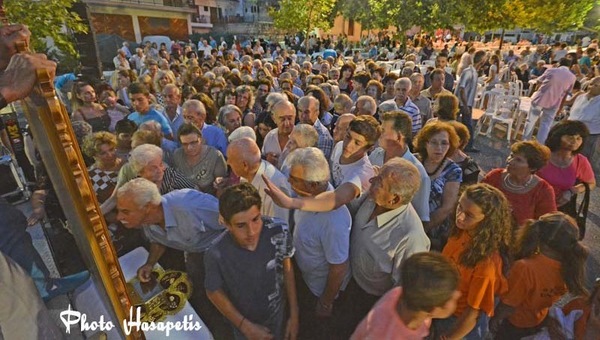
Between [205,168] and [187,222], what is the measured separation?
1.09m

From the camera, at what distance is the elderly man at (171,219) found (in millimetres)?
2467

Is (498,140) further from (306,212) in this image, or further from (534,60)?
(534,60)

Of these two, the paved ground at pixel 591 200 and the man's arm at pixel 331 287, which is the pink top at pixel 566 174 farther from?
the man's arm at pixel 331 287

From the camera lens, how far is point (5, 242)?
1799mm

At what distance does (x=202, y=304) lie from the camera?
118 inches

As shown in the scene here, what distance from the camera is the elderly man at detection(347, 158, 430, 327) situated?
7.29ft

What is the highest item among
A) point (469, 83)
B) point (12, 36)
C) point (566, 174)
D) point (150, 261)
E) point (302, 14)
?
point (302, 14)

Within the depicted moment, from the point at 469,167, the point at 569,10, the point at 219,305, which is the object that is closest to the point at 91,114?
the point at 219,305

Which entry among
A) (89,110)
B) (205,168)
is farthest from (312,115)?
(89,110)

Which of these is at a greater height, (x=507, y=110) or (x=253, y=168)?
(x=253, y=168)

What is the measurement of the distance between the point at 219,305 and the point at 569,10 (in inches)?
929

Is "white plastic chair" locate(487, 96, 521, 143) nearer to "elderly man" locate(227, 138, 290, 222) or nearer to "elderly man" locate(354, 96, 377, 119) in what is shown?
"elderly man" locate(354, 96, 377, 119)

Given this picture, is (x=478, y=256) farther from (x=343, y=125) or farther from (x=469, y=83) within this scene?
(x=469, y=83)

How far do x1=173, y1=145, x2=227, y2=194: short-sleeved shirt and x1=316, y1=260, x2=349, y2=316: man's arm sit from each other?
5.53 ft
